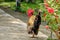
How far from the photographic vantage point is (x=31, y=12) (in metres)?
8.88

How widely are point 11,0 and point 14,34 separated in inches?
824

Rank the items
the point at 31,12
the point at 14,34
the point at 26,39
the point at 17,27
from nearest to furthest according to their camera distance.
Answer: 1. the point at 31,12
2. the point at 26,39
3. the point at 14,34
4. the point at 17,27

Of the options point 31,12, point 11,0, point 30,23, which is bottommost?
point 11,0

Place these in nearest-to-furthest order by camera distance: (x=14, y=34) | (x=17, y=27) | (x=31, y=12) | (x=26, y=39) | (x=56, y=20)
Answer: (x=56, y=20)
(x=31, y=12)
(x=26, y=39)
(x=14, y=34)
(x=17, y=27)

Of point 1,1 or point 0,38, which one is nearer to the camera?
point 0,38

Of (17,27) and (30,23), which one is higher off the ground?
(30,23)

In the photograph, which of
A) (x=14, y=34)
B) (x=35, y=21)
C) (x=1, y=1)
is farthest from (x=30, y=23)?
(x=1, y=1)

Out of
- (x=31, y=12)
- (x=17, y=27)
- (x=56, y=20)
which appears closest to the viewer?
(x=56, y=20)

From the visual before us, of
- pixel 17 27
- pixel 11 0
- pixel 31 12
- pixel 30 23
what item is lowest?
pixel 11 0

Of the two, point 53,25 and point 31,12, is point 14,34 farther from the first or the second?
point 53,25

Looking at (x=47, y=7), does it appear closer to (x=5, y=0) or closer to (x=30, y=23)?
(x=30, y=23)

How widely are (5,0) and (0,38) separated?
70.8 ft

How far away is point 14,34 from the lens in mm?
10586

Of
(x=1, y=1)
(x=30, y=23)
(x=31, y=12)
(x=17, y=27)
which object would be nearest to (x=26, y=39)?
(x=30, y=23)
